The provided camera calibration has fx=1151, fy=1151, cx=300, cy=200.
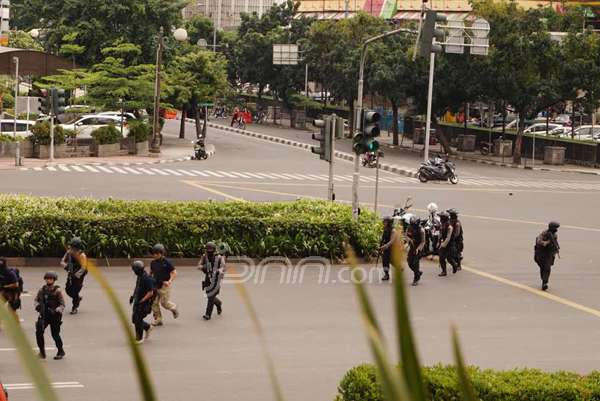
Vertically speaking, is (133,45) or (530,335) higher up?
(133,45)

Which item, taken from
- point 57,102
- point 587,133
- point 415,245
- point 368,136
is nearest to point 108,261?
point 415,245

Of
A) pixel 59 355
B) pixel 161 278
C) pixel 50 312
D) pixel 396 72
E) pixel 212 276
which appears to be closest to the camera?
pixel 50 312

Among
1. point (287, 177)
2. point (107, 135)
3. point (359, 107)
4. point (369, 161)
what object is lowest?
point (287, 177)

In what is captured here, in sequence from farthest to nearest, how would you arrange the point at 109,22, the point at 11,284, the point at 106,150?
1. the point at 109,22
2. the point at 106,150
3. the point at 11,284

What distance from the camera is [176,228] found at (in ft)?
70.8

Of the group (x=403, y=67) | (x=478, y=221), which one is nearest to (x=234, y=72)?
(x=403, y=67)

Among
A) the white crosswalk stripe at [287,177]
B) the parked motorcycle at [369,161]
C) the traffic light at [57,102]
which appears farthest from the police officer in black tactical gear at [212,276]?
the parked motorcycle at [369,161]

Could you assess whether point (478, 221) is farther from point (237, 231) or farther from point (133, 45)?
point (133, 45)

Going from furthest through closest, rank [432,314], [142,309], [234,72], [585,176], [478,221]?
1. [234,72]
2. [585,176]
3. [478,221]
4. [432,314]
5. [142,309]

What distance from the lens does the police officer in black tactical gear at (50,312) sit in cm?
1367

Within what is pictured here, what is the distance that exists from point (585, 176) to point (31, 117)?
2814cm

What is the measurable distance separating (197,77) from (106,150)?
44.1 feet

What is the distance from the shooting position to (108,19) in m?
60.8

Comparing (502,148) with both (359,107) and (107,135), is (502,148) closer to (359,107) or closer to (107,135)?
(107,135)
